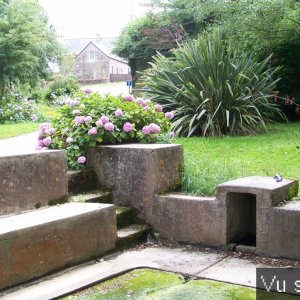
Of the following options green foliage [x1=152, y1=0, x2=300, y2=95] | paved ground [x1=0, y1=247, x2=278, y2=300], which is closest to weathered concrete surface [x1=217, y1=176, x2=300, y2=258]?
paved ground [x1=0, y1=247, x2=278, y2=300]

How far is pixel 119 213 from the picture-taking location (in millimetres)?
5043

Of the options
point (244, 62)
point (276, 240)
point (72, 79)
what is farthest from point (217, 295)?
point (72, 79)

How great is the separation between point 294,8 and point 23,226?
8303 millimetres

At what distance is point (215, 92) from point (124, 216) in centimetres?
477

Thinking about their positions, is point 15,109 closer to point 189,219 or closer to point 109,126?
point 109,126

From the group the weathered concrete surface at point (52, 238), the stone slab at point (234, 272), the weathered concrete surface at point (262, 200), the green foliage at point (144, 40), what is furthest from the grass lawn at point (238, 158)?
the green foliage at point (144, 40)

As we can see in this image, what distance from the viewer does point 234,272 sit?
4.07 m

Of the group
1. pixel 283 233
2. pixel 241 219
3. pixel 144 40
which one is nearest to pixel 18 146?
pixel 241 219

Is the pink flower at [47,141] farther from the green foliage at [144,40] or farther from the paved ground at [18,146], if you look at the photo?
the green foliage at [144,40]

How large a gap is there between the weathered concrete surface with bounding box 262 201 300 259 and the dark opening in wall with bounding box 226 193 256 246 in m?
0.36

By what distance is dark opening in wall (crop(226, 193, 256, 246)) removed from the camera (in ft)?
15.5

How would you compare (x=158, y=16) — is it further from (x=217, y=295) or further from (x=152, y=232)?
(x=217, y=295)

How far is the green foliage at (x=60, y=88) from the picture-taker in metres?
24.1

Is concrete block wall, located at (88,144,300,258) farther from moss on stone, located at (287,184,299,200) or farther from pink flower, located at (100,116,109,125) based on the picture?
pink flower, located at (100,116,109,125)
